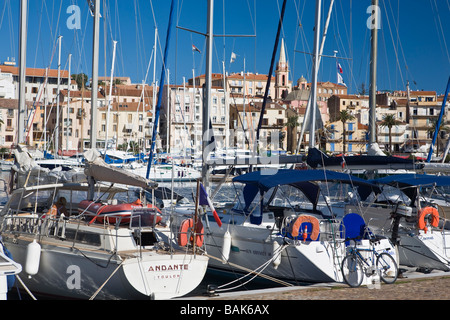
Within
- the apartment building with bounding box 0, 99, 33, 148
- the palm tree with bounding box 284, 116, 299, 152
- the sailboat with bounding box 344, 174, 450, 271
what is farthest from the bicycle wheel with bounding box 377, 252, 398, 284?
the apartment building with bounding box 0, 99, 33, 148

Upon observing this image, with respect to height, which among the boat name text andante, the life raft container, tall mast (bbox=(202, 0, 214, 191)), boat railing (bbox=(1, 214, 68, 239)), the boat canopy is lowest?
the boat name text andante

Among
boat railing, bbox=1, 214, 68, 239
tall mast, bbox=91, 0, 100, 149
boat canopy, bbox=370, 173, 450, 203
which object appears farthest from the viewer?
boat canopy, bbox=370, 173, 450, 203

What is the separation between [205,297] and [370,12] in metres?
16.9

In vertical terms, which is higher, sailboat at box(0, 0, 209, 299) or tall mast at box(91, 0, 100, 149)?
tall mast at box(91, 0, 100, 149)

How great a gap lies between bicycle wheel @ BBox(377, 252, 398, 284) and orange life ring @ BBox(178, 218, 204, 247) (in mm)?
3974

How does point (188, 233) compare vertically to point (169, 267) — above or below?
above

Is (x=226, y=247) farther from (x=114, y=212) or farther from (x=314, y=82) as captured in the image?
(x=314, y=82)

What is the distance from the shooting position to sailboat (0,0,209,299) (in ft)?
40.0

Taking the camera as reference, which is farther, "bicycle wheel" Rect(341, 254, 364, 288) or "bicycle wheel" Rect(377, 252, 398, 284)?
"bicycle wheel" Rect(377, 252, 398, 284)

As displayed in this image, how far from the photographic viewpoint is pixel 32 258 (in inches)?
506

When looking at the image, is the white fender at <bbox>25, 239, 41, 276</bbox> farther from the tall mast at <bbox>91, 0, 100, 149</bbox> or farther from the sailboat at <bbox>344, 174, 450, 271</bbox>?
the sailboat at <bbox>344, 174, 450, 271</bbox>

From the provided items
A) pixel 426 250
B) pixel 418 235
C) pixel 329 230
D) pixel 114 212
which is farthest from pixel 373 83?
pixel 114 212

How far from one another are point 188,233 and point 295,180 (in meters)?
3.60

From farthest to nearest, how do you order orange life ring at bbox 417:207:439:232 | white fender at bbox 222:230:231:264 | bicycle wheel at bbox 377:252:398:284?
orange life ring at bbox 417:207:439:232, white fender at bbox 222:230:231:264, bicycle wheel at bbox 377:252:398:284
